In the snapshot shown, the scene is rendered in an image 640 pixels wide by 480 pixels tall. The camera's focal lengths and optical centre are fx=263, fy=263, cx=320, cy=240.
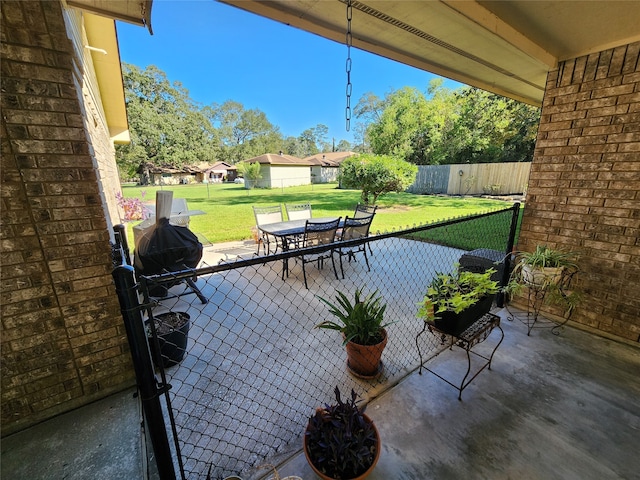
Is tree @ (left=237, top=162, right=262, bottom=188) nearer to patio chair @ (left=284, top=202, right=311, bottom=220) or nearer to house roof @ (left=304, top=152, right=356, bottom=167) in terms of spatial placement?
house roof @ (left=304, top=152, right=356, bottom=167)

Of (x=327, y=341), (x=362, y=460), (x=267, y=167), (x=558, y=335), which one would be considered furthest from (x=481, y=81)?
(x=267, y=167)

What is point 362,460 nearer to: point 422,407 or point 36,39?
point 422,407

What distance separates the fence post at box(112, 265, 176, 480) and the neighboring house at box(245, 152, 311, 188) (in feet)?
69.4

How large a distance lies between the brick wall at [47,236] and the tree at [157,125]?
1948cm

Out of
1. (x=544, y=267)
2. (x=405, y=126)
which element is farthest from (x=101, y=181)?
(x=405, y=126)

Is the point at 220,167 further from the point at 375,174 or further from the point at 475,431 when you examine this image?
the point at 475,431

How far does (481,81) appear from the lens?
11.3 feet

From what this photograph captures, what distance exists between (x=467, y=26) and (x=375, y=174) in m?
7.47

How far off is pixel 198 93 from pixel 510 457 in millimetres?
45462

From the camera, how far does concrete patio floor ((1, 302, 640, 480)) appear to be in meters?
1.39

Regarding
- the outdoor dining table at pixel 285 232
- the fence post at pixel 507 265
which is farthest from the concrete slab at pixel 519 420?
the outdoor dining table at pixel 285 232

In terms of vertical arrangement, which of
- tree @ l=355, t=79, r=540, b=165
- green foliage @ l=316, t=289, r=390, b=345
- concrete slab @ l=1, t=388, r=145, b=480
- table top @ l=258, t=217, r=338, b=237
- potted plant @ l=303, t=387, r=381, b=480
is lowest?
concrete slab @ l=1, t=388, r=145, b=480

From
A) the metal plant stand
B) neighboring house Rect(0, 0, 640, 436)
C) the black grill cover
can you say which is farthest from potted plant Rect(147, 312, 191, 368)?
the metal plant stand

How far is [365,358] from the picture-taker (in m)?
1.99
